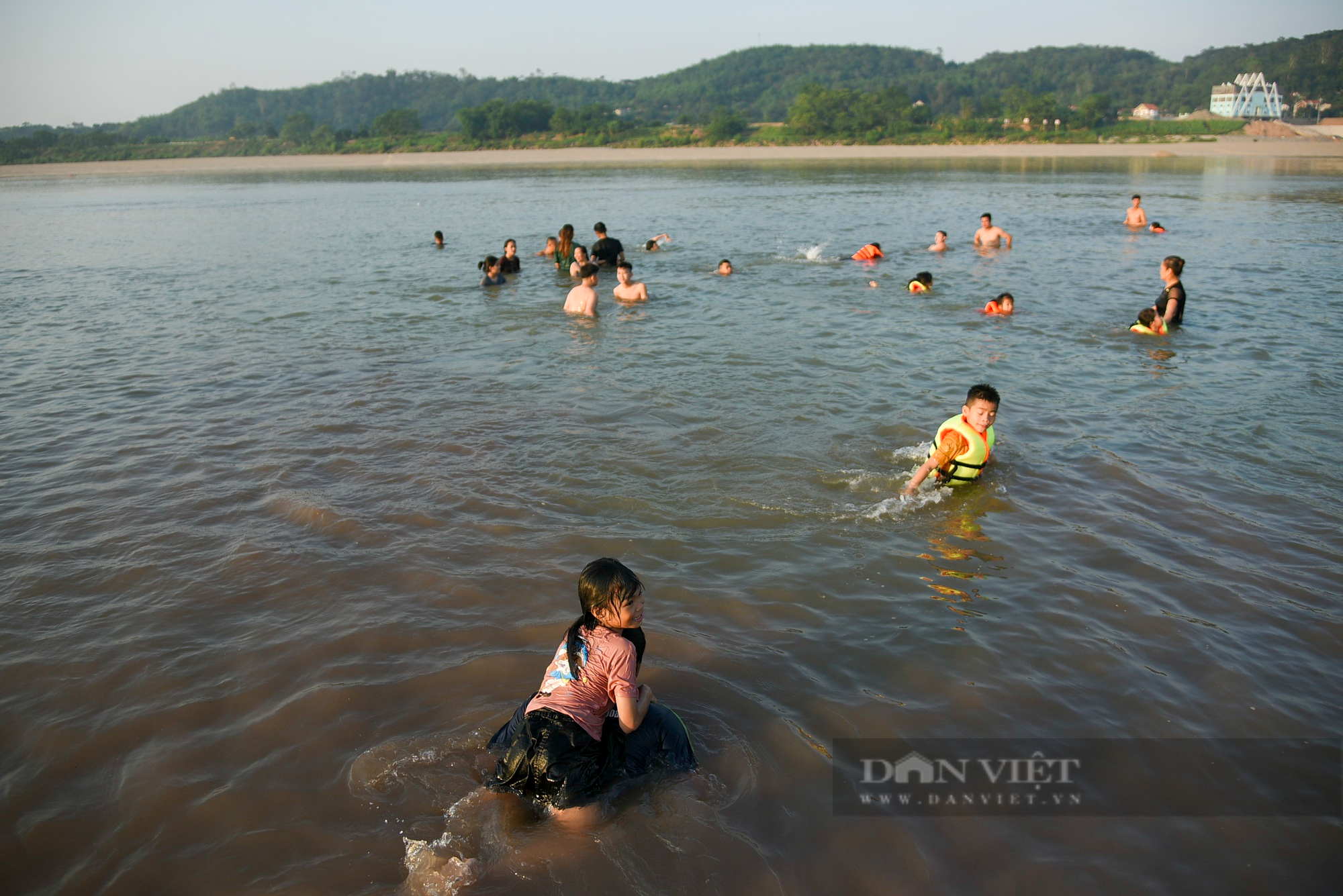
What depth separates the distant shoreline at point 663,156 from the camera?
6412 cm

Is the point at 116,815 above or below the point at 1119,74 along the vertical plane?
below

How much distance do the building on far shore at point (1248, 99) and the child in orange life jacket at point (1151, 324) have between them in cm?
11901

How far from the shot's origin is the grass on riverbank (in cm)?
7931

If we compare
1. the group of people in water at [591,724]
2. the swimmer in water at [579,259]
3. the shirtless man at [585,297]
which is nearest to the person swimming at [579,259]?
the swimmer in water at [579,259]

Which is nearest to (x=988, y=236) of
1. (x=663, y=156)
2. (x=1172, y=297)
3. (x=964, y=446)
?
(x=1172, y=297)

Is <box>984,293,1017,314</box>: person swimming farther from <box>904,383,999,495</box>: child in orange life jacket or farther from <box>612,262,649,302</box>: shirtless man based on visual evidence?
<box>904,383,999,495</box>: child in orange life jacket

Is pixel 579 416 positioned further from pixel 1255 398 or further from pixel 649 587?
pixel 1255 398

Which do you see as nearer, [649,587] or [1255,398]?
[649,587]

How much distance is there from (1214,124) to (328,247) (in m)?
90.1

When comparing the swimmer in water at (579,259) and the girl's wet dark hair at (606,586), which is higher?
the swimmer in water at (579,259)

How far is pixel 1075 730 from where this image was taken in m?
4.25

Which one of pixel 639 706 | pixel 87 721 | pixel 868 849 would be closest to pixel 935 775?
pixel 868 849

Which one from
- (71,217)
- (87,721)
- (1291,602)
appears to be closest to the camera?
(87,721)

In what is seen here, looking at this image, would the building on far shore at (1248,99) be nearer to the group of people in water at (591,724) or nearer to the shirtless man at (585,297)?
the shirtless man at (585,297)
